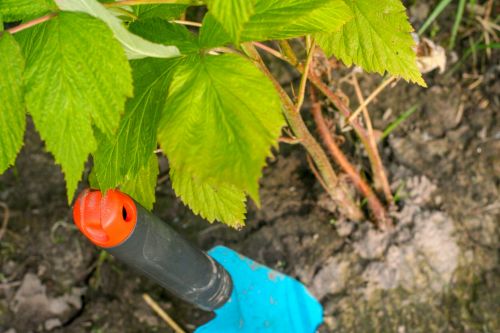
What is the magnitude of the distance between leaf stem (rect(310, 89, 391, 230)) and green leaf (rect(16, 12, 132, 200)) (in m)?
0.73

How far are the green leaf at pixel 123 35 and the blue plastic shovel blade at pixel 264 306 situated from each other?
88cm

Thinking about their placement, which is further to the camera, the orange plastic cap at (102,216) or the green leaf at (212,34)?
the orange plastic cap at (102,216)

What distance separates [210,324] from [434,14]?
1.09 m

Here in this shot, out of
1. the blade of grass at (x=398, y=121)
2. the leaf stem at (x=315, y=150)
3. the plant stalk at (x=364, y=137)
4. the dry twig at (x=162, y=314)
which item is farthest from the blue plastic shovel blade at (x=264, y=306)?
the blade of grass at (x=398, y=121)

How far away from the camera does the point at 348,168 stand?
1430 millimetres

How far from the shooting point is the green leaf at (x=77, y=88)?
693 mm

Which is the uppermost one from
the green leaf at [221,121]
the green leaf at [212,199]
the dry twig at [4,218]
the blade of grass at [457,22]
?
the green leaf at [221,121]

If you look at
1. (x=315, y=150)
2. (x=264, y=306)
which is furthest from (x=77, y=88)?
(x=264, y=306)

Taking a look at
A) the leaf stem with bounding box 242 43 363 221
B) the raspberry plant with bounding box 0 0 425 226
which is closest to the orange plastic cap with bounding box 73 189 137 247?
the raspberry plant with bounding box 0 0 425 226

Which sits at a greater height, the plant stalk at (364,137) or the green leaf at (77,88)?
the green leaf at (77,88)

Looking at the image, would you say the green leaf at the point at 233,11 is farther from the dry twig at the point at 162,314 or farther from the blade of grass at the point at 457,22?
the blade of grass at the point at 457,22

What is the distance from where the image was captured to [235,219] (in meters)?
1.00

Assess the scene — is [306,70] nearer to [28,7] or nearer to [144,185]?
[144,185]

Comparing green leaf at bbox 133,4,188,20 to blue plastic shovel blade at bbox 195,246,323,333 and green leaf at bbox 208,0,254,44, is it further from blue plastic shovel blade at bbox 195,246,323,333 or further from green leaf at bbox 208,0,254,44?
blue plastic shovel blade at bbox 195,246,323,333
